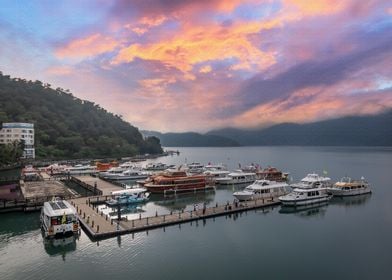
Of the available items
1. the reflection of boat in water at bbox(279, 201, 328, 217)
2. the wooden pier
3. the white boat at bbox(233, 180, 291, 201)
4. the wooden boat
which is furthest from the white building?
the reflection of boat in water at bbox(279, 201, 328, 217)

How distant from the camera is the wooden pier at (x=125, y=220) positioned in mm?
40688

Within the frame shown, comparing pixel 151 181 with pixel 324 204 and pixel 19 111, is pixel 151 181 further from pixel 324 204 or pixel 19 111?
pixel 19 111

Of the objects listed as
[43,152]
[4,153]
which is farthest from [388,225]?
[43,152]

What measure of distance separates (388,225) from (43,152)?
150578 millimetres

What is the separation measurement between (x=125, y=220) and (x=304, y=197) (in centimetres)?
3368

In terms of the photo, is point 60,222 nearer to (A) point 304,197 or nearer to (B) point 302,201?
(B) point 302,201

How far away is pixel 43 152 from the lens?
161375mm

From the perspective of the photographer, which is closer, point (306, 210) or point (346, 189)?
point (306, 210)

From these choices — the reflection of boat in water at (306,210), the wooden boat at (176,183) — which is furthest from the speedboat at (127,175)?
the reflection of boat in water at (306,210)

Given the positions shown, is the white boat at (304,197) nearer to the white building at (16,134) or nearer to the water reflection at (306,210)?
the water reflection at (306,210)

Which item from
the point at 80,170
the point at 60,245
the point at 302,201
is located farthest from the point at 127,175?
the point at 60,245

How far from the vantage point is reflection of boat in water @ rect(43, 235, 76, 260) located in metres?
36.6

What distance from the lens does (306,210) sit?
60.0m

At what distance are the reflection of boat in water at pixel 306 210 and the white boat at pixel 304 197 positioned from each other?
2.37 feet
